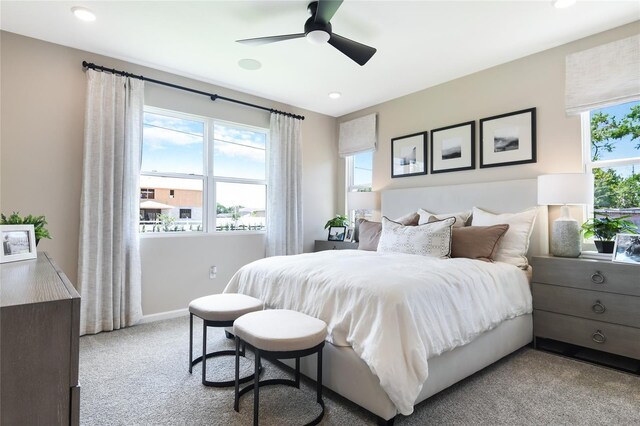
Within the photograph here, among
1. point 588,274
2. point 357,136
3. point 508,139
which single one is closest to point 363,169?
point 357,136

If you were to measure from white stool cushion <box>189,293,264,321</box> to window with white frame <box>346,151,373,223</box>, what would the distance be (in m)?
2.77

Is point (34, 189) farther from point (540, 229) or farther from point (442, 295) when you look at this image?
point (540, 229)

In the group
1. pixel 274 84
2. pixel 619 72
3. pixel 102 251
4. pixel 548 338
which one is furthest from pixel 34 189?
pixel 619 72

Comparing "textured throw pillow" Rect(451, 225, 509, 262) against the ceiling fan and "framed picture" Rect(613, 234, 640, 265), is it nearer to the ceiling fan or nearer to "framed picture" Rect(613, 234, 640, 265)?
"framed picture" Rect(613, 234, 640, 265)

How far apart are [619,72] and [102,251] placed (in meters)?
4.66

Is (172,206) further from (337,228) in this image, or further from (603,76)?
(603,76)

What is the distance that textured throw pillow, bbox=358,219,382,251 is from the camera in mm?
3613

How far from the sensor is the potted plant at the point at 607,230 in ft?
8.52

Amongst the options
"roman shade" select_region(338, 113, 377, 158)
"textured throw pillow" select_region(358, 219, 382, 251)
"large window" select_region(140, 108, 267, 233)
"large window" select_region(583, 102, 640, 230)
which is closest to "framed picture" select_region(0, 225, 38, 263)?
"large window" select_region(140, 108, 267, 233)

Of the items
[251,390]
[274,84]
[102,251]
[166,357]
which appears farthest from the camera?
[274,84]

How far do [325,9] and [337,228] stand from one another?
9.73 feet

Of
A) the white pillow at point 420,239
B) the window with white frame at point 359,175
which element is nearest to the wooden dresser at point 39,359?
the white pillow at point 420,239

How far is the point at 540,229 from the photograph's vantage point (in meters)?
3.04

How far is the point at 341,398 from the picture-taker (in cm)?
198
